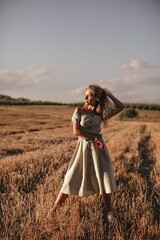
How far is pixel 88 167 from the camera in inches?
183

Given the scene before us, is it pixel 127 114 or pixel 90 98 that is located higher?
pixel 90 98

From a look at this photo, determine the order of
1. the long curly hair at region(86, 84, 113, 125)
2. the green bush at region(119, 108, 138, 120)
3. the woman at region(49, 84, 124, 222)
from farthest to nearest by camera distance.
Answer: the green bush at region(119, 108, 138, 120)
the long curly hair at region(86, 84, 113, 125)
the woman at region(49, 84, 124, 222)

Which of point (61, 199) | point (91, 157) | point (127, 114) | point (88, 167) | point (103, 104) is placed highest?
point (103, 104)

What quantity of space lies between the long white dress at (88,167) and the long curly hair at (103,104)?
0.09 metres

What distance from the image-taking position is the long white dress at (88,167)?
4.56 m

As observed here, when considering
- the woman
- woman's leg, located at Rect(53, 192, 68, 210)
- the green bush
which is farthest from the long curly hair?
the green bush

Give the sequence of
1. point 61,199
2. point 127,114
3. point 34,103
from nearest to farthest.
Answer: point 61,199 → point 127,114 → point 34,103

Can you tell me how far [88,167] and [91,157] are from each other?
137 mm

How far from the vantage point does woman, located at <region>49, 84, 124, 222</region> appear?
4.56m

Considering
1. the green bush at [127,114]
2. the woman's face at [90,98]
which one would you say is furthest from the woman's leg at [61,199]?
the green bush at [127,114]

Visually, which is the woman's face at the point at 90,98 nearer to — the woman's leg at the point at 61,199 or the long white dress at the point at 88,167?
the long white dress at the point at 88,167

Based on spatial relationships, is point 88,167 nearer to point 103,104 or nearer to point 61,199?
point 61,199

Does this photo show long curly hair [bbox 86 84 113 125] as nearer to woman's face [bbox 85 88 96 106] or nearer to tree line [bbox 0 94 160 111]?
woman's face [bbox 85 88 96 106]

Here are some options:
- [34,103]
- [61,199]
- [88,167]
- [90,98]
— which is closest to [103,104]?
[90,98]
